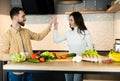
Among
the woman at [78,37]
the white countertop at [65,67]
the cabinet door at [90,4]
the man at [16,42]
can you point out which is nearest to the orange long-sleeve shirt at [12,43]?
the man at [16,42]

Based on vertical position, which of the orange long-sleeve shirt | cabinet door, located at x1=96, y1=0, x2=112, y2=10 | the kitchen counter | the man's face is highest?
cabinet door, located at x1=96, y1=0, x2=112, y2=10

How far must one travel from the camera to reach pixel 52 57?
2527mm

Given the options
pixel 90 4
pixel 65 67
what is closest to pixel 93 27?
pixel 90 4

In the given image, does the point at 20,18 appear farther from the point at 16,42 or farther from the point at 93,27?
the point at 93,27

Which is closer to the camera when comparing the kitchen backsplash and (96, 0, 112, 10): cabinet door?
(96, 0, 112, 10): cabinet door

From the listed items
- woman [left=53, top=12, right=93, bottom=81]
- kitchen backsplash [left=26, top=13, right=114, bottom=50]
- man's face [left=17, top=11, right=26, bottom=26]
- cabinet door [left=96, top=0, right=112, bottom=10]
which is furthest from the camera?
kitchen backsplash [left=26, top=13, right=114, bottom=50]

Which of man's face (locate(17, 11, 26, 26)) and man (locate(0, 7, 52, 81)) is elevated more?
man's face (locate(17, 11, 26, 26))

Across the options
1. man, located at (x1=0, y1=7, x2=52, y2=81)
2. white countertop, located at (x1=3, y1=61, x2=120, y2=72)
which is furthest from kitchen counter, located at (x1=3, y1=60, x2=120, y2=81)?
man, located at (x1=0, y1=7, x2=52, y2=81)

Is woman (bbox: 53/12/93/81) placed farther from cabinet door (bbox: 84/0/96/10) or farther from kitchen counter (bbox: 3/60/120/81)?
cabinet door (bbox: 84/0/96/10)

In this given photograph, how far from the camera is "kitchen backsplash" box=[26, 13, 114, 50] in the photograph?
16.7 feet

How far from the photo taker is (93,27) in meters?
5.16

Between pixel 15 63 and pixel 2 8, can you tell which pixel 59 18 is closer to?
pixel 2 8

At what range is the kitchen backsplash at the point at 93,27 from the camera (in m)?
5.09

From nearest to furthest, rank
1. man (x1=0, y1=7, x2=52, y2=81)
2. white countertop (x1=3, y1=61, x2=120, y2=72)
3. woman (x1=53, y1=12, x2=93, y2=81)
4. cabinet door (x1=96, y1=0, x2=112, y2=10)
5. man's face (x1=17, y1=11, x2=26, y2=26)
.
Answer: white countertop (x1=3, y1=61, x2=120, y2=72) → man (x1=0, y1=7, x2=52, y2=81) → man's face (x1=17, y1=11, x2=26, y2=26) → woman (x1=53, y1=12, x2=93, y2=81) → cabinet door (x1=96, y1=0, x2=112, y2=10)
